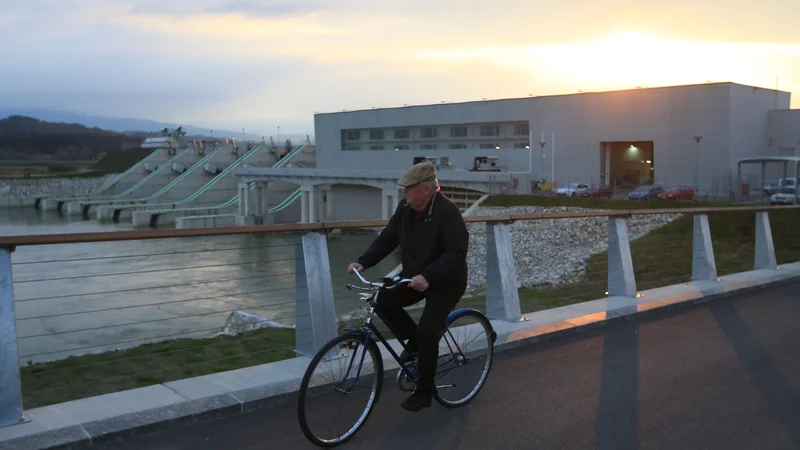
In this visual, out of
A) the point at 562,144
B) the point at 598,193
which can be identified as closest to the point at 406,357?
the point at 598,193

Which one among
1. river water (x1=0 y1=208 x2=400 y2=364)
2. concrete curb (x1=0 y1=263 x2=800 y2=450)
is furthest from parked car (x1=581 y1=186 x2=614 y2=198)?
concrete curb (x1=0 y1=263 x2=800 y2=450)

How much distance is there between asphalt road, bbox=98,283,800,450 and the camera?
15.4 ft

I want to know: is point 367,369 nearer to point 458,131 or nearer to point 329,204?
point 458,131

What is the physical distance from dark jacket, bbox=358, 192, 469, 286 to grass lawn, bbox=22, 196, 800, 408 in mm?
2097

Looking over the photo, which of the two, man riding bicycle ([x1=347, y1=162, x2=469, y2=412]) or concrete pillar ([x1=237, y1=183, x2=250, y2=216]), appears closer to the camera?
man riding bicycle ([x1=347, y1=162, x2=469, y2=412])

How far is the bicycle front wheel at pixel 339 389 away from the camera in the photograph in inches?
170

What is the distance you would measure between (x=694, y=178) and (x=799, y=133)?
950 cm

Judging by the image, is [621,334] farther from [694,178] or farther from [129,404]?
[694,178]

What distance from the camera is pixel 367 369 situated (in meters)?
4.75

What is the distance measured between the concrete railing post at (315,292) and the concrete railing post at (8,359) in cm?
232

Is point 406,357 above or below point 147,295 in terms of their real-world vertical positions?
above

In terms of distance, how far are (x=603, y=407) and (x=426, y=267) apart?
6.24ft

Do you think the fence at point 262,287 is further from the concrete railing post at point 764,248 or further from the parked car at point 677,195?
the parked car at point 677,195

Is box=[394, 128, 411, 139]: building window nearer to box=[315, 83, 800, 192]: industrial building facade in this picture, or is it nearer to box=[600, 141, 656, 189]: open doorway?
box=[315, 83, 800, 192]: industrial building facade
